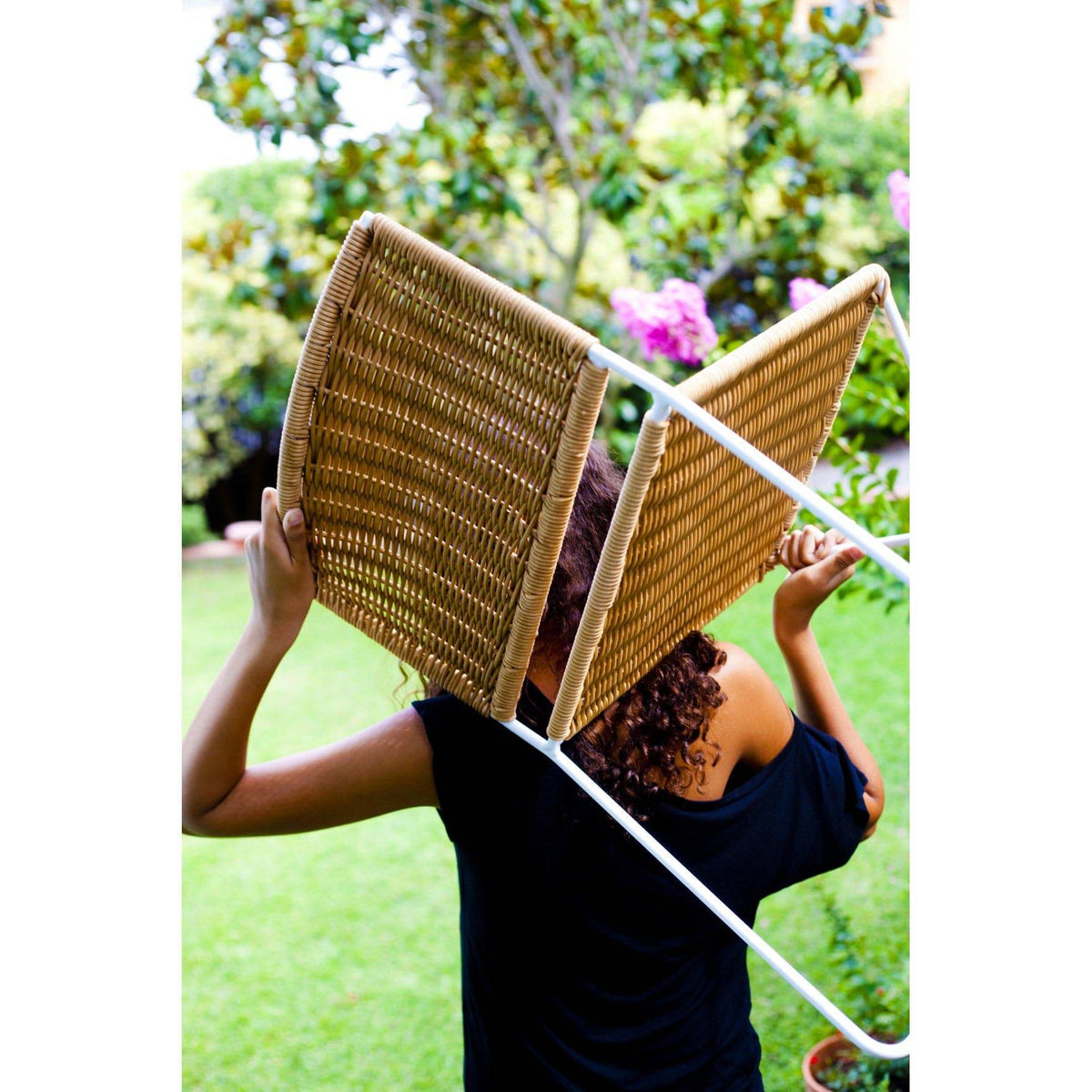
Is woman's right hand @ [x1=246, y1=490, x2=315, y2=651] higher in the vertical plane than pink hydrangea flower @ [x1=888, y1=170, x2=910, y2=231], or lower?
lower

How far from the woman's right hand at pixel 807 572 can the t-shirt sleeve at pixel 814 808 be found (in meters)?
0.09

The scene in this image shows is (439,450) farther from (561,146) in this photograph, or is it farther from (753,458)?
(561,146)

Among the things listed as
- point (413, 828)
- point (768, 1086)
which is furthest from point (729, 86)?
point (768, 1086)

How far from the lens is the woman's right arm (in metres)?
0.93

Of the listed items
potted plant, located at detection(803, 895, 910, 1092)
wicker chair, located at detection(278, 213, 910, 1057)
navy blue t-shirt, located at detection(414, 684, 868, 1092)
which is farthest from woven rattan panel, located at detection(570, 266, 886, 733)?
potted plant, located at detection(803, 895, 910, 1092)

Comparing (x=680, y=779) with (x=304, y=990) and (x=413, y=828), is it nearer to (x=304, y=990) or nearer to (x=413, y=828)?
(x=304, y=990)

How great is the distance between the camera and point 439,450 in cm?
73

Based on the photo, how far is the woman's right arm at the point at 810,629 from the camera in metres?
0.93

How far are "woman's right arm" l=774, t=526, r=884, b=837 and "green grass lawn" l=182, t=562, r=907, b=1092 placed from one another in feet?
5.32

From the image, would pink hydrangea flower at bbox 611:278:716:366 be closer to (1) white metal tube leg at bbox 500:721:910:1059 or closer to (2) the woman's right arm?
(2) the woman's right arm

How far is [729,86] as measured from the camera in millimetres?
4316

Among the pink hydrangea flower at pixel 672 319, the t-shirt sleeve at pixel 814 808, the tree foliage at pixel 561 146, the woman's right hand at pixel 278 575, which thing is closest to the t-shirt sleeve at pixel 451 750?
the woman's right hand at pixel 278 575

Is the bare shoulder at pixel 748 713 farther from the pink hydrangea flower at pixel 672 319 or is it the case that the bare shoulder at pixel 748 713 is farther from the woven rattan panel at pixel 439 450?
the pink hydrangea flower at pixel 672 319
